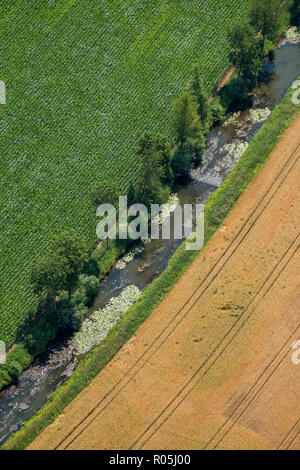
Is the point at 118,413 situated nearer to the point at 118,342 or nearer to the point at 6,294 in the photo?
the point at 118,342

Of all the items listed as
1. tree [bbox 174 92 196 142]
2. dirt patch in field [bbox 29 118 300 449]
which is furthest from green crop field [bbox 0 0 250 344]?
dirt patch in field [bbox 29 118 300 449]

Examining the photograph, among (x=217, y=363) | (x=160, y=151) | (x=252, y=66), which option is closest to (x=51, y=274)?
(x=217, y=363)

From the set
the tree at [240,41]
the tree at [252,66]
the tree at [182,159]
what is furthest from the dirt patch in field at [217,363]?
the tree at [240,41]

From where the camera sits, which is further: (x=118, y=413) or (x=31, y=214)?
(x=31, y=214)

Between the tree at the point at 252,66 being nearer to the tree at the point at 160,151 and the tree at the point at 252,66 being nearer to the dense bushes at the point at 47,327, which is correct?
the tree at the point at 160,151

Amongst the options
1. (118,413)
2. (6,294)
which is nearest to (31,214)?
(6,294)

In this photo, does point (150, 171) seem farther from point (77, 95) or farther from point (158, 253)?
point (77, 95)

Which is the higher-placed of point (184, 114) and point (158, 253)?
point (184, 114)
